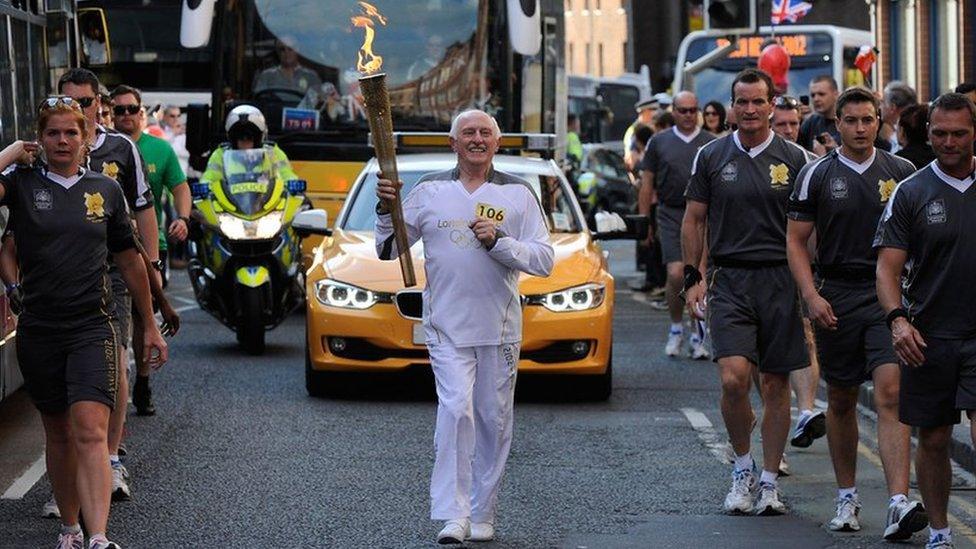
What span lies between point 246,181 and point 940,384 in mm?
8939

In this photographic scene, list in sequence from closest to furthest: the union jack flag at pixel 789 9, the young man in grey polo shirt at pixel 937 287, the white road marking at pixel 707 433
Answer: the young man in grey polo shirt at pixel 937 287
the white road marking at pixel 707 433
the union jack flag at pixel 789 9

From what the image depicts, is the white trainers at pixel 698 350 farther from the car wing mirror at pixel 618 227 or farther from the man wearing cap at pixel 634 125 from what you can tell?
the man wearing cap at pixel 634 125

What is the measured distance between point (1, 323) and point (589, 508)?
3364mm

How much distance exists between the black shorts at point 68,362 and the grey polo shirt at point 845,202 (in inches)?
115

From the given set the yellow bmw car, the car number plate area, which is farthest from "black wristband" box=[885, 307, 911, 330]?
the car number plate area

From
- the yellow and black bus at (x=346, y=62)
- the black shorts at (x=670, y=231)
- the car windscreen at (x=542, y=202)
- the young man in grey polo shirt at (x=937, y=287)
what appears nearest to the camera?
the young man in grey polo shirt at (x=937, y=287)

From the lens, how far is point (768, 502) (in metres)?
9.98

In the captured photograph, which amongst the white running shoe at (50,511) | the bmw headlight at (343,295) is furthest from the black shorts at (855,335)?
the bmw headlight at (343,295)

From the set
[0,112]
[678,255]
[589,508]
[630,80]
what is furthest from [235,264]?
[630,80]

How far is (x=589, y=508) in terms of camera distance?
10.2 m

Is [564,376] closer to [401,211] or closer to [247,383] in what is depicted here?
[247,383]

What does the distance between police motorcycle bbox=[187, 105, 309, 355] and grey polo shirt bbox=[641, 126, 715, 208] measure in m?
2.65

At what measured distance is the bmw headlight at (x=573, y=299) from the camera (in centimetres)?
1382

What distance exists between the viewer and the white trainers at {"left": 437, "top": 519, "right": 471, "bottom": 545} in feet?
29.7
